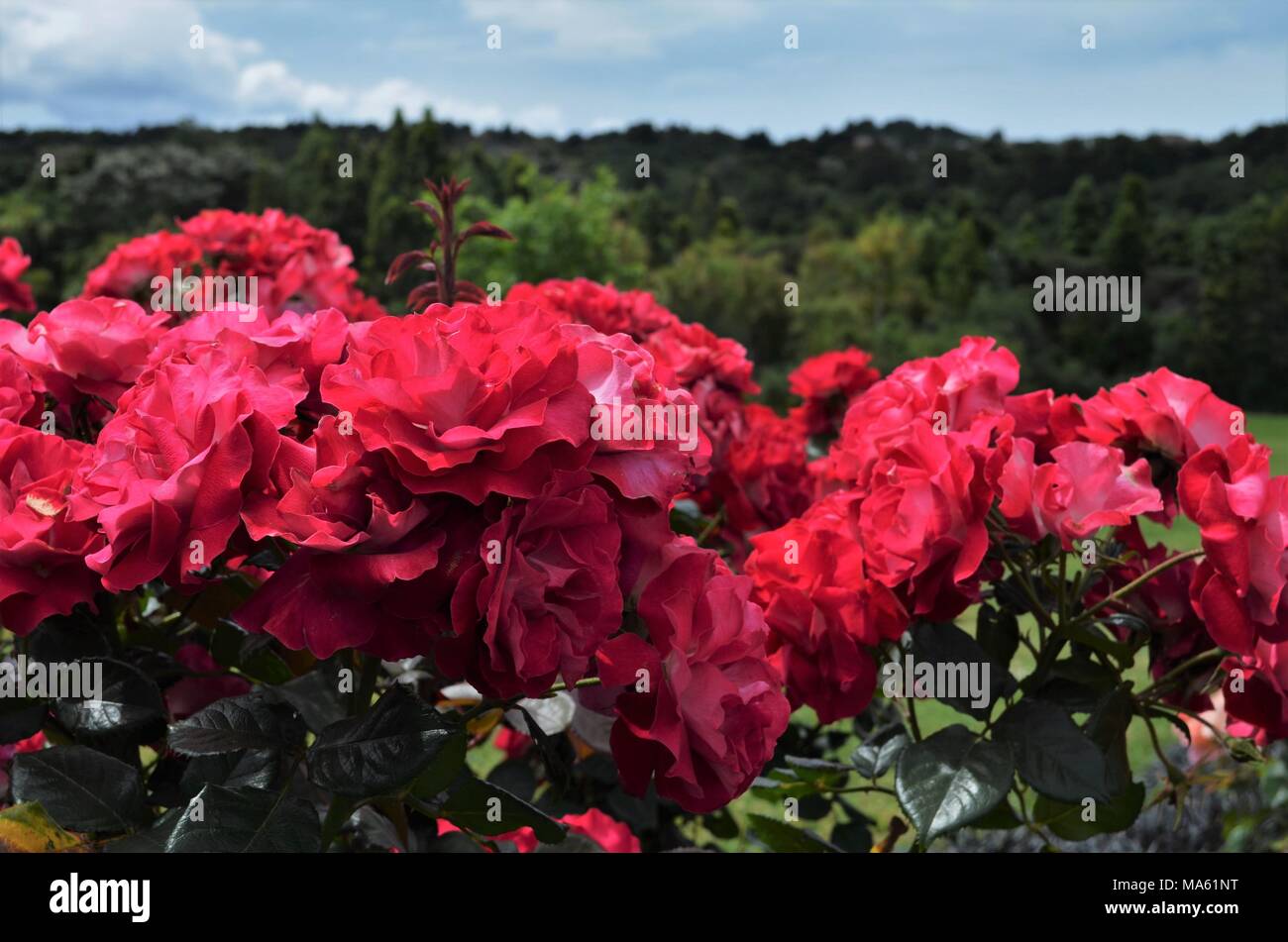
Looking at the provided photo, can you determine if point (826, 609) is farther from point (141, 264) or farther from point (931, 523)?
point (141, 264)

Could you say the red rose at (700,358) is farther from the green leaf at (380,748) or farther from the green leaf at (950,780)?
the green leaf at (380,748)

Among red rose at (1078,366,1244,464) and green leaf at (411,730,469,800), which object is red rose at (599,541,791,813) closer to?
green leaf at (411,730,469,800)

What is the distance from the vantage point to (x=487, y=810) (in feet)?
2.72

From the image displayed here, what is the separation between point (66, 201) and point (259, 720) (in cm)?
2044

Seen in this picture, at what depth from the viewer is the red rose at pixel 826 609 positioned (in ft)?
3.21

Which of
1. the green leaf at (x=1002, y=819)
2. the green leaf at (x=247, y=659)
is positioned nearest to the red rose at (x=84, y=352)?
the green leaf at (x=247, y=659)

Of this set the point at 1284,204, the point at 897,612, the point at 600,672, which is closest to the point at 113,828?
the point at 600,672

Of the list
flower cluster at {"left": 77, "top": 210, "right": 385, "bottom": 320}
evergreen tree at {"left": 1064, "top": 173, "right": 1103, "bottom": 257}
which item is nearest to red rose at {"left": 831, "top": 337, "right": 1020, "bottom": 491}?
flower cluster at {"left": 77, "top": 210, "right": 385, "bottom": 320}

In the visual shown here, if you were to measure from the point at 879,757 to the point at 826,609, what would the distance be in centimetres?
16

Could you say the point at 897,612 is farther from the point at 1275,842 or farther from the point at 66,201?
the point at 66,201

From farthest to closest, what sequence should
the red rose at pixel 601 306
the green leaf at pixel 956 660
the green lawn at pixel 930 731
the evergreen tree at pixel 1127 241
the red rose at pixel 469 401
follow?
the evergreen tree at pixel 1127 241, the green lawn at pixel 930 731, the red rose at pixel 601 306, the green leaf at pixel 956 660, the red rose at pixel 469 401

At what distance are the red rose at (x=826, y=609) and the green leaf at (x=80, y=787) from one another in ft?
1.83

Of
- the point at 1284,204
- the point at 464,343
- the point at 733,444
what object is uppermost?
the point at 1284,204

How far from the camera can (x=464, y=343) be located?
2.15ft
